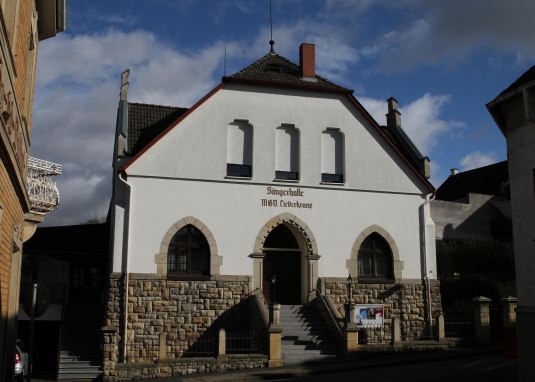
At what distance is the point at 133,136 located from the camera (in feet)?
70.3

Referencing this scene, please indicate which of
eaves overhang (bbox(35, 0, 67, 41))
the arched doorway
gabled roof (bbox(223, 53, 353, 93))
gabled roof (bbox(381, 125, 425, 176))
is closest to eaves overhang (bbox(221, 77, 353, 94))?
gabled roof (bbox(223, 53, 353, 93))

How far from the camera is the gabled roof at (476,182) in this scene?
43.7 meters

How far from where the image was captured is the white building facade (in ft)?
65.0

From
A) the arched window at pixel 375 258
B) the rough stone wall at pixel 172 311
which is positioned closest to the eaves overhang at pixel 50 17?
the rough stone wall at pixel 172 311

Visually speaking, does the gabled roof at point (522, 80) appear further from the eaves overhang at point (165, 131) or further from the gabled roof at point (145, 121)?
the gabled roof at point (145, 121)

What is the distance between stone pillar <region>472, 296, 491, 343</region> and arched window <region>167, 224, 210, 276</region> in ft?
30.5

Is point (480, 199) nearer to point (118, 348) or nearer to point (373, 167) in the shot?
point (373, 167)

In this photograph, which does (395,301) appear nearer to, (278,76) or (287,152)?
(287,152)

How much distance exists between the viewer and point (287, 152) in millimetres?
22000

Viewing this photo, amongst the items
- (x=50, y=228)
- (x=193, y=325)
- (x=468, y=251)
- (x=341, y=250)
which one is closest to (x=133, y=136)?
(x=193, y=325)

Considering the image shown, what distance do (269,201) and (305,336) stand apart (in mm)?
4768

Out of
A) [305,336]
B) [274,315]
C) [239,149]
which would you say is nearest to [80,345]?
[274,315]

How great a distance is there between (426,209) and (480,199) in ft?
48.5

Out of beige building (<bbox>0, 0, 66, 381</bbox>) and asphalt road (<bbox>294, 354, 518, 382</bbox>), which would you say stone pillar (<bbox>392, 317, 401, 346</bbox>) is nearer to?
asphalt road (<bbox>294, 354, 518, 382</bbox>)
